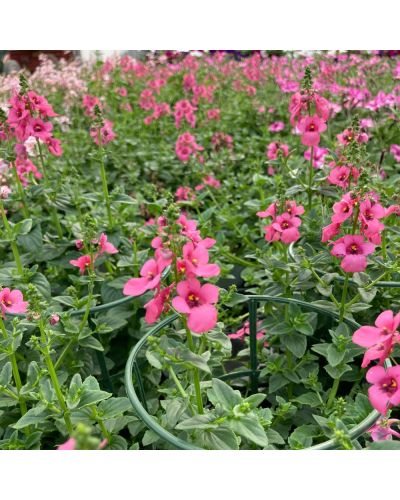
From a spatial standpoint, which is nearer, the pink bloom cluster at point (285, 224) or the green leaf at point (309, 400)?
the green leaf at point (309, 400)

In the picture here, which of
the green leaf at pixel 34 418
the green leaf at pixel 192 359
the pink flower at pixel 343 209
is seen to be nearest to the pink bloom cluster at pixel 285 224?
the pink flower at pixel 343 209

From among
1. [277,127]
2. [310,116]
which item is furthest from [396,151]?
[310,116]

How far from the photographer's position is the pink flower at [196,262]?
0.82 metres

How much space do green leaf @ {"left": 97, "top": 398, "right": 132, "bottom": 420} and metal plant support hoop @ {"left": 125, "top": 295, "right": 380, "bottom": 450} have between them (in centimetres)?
3

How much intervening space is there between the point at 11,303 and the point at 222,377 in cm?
61

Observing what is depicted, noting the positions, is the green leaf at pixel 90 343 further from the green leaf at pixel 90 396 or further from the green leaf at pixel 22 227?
the green leaf at pixel 22 227

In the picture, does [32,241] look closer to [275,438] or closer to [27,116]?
[27,116]

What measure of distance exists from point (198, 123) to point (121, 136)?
0.71 m

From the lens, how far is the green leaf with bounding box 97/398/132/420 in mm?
1116

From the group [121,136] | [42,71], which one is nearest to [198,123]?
[121,136]

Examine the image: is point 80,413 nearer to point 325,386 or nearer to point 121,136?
point 325,386

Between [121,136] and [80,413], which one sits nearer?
[80,413]

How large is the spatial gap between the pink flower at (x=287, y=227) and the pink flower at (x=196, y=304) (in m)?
0.65

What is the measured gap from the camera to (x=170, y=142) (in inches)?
156
